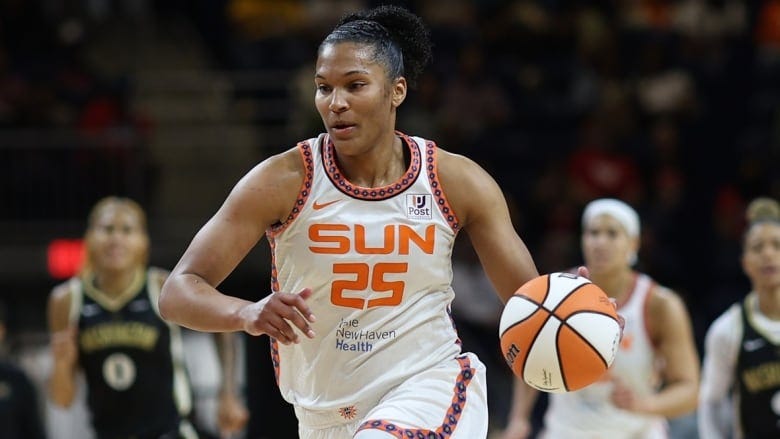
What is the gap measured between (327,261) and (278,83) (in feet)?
28.2

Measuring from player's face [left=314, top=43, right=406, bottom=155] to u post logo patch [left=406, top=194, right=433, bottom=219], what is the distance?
0.84 feet

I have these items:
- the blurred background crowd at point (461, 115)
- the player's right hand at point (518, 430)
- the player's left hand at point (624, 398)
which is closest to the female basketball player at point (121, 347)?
the player's right hand at point (518, 430)

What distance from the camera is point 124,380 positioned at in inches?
276

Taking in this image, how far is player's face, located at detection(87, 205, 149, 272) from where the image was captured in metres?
7.21

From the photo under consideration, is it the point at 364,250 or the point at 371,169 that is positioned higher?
the point at 371,169

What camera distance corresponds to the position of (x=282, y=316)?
3.65 meters

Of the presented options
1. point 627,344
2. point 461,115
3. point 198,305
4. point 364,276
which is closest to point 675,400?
point 627,344

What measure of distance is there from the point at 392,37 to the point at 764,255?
3.10 meters

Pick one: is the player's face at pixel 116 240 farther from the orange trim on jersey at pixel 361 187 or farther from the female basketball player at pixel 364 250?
the orange trim on jersey at pixel 361 187

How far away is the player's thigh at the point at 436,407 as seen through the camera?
13.4 feet

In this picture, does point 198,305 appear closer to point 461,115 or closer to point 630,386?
point 630,386

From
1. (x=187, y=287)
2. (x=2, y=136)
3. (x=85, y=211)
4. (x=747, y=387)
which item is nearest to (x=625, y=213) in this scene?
(x=747, y=387)

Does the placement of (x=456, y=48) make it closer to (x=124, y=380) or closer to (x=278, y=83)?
(x=278, y=83)

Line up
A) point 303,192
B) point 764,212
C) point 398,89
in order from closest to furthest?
point 303,192 → point 398,89 → point 764,212
